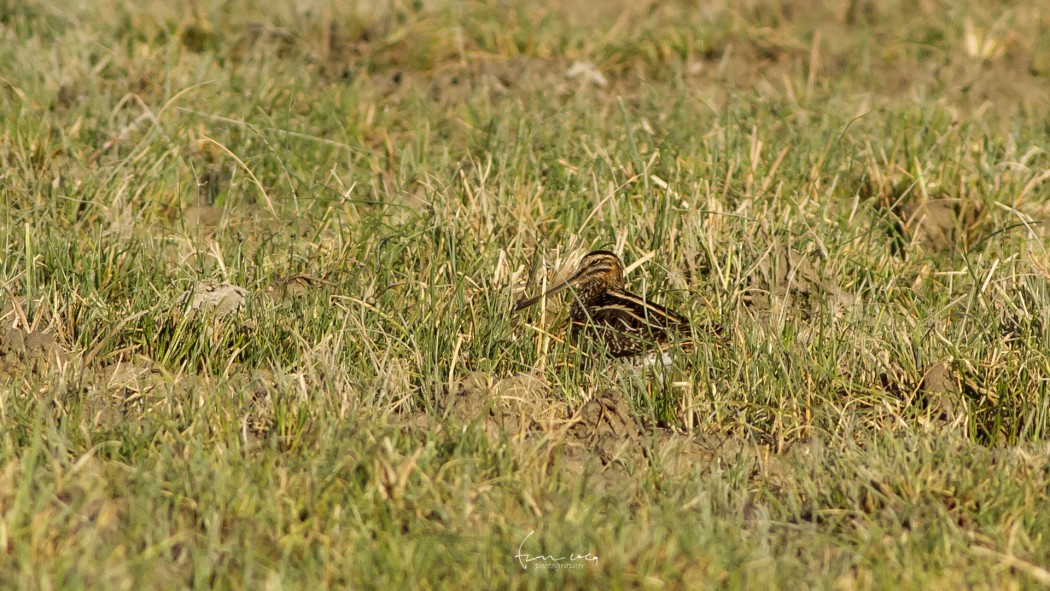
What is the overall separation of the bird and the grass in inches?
3.6

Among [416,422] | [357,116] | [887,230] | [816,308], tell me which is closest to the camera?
[416,422]

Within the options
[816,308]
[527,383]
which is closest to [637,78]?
[816,308]

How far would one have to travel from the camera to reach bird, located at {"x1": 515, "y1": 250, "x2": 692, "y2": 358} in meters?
4.50

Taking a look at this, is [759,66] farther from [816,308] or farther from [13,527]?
[13,527]

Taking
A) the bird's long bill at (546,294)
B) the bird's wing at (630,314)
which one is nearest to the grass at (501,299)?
the bird's long bill at (546,294)

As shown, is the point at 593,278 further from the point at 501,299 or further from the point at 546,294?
the point at 501,299

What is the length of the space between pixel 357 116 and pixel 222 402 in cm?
253

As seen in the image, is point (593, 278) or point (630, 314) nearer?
point (630, 314)

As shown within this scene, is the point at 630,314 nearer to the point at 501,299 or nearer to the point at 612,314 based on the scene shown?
the point at 612,314

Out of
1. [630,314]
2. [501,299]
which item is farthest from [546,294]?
[630,314]

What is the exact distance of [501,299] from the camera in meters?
4.63

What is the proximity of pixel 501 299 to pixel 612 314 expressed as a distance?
39 centimetres

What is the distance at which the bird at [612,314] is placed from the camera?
450cm

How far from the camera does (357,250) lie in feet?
16.6
